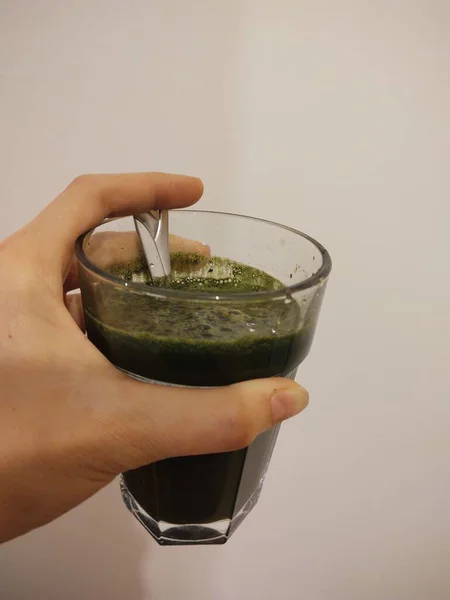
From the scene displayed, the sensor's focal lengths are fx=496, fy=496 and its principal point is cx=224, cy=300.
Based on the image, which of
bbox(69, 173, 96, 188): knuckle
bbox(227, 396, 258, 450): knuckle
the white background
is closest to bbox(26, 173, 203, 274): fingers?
bbox(69, 173, 96, 188): knuckle

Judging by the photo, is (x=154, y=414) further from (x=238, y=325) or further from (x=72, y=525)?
(x=72, y=525)

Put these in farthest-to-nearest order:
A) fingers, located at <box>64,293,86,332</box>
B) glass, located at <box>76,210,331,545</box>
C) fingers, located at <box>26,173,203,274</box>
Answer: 1. fingers, located at <box>64,293,86,332</box>
2. fingers, located at <box>26,173,203,274</box>
3. glass, located at <box>76,210,331,545</box>

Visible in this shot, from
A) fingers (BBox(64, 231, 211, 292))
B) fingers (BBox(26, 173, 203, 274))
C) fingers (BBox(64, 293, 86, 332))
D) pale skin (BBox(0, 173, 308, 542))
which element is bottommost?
fingers (BBox(64, 293, 86, 332))

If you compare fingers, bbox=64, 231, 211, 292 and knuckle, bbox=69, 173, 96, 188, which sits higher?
knuckle, bbox=69, 173, 96, 188

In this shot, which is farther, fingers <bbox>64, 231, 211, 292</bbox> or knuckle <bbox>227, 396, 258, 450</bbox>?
fingers <bbox>64, 231, 211, 292</bbox>

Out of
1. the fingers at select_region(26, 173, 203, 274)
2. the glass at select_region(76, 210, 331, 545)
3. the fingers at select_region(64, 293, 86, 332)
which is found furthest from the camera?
the fingers at select_region(64, 293, 86, 332)

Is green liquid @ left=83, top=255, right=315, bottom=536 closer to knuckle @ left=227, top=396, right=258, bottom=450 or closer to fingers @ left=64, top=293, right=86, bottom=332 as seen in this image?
knuckle @ left=227, top=396, right=258, bottom=450

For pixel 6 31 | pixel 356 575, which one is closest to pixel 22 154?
pixel 6 31

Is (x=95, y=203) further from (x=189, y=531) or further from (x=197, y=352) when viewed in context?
(x=189, y=531)

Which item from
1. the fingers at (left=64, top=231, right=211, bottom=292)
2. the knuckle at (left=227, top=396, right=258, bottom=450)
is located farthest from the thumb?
the fingers at (left=64, top=231, right=211, bottom=292)
